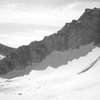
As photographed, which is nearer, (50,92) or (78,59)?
(50,92)

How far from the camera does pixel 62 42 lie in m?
26.0

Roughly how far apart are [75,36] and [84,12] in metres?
3.23

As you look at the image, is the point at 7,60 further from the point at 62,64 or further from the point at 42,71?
the point at 62,64

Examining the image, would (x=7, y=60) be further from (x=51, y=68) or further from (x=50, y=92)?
(x=50, y=92)

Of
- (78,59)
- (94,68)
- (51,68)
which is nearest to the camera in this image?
(94,68)

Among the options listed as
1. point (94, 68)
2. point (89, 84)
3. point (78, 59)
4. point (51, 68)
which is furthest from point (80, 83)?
point (51, 68)

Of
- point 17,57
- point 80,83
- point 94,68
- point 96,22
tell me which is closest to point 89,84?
point 80,83

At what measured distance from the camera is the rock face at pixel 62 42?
23.4m

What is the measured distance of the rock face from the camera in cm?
2339

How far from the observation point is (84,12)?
25250mm

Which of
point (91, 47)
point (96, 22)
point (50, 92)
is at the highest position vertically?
point (96, 22)

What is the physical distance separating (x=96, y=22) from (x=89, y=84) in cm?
1223

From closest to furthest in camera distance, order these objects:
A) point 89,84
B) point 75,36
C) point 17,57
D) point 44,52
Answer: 1. point 89,84
2. point 75,36
3. point 44,52
4. point 17,57

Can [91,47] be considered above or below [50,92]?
above
